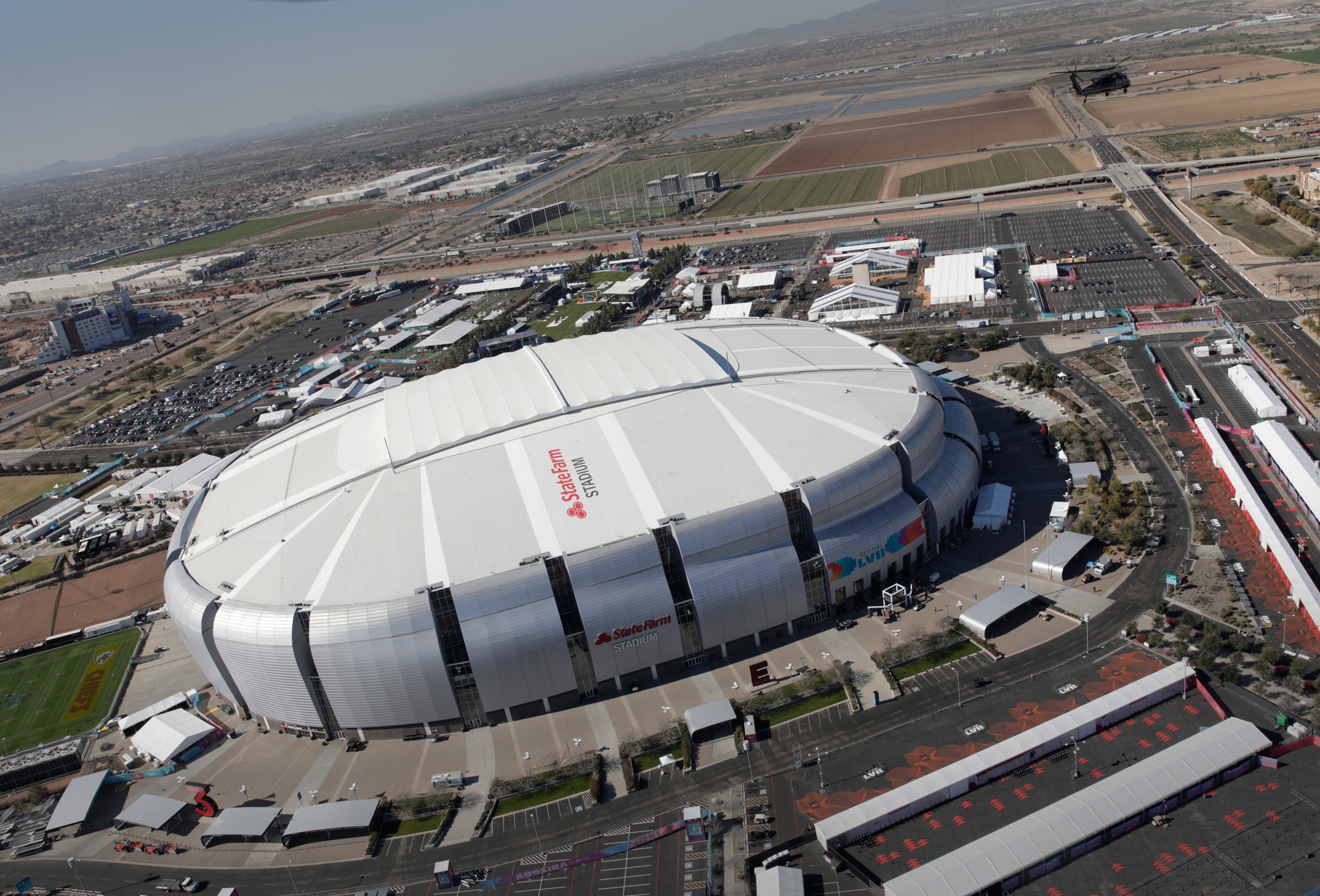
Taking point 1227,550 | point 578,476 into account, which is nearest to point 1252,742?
point 1227,550

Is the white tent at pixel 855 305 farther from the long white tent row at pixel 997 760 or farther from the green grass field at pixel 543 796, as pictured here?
the green grass field at pixel 543 796

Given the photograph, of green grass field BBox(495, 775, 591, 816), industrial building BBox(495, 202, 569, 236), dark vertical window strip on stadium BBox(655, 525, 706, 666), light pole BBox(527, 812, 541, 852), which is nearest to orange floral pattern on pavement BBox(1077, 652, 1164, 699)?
dark vertical window strip on stadium BBox(655, 525, 706, 666)

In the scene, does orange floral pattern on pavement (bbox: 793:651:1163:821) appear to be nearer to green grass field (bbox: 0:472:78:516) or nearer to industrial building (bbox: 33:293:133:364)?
green grass field (bbox: 0:472:78:516)

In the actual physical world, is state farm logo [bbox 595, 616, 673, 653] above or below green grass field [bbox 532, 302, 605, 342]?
below

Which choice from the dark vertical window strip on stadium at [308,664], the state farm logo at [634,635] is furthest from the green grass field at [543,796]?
the dark vertical window strip on stadium at [308,664]

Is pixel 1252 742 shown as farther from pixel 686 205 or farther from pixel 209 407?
pixel 686 205
